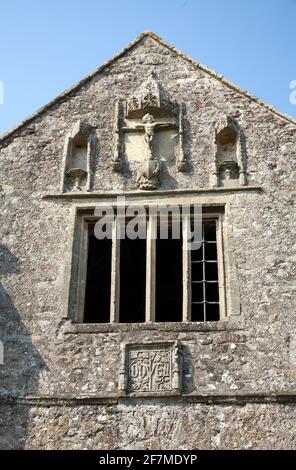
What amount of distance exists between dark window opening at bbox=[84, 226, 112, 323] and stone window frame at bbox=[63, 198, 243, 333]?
1.48 metres

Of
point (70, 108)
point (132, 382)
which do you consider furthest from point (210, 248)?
point (70, 108)

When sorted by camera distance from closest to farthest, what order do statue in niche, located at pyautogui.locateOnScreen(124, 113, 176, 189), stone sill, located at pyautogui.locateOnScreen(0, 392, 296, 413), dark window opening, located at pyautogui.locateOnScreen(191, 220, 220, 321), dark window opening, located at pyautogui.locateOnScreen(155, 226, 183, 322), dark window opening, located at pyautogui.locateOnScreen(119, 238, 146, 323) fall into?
stone sill, located at pyautogui.locateOnScreen(0, 392, 296, 413) < dark window opening, located at pyautogui.locateOnScreen(191, 220, 220, 321) < statue in niche, located at pyautogui.locateOnScreen(124, 113, 176, 189) < dark window opening, located at pyautogui.locateOnScreen(155, 226, 183, 322) < dark window opening, located at pyautogui.locateOnScreen(119, 238, 146, 323)

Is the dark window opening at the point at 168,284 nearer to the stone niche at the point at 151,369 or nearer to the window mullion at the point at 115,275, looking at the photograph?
the window mullion at the point at 115,275

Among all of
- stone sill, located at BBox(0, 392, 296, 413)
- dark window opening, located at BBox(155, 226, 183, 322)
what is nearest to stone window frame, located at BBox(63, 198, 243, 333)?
stone sill, located at BBox(0, 392, 296, 413)

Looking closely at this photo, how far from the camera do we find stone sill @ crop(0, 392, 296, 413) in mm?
8609

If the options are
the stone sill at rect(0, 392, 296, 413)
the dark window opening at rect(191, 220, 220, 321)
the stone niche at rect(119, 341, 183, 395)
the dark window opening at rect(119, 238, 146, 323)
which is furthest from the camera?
the dark window opening at rect(119, 238, 146, 323)

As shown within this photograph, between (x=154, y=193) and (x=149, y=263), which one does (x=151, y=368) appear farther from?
(x=154, y=193)

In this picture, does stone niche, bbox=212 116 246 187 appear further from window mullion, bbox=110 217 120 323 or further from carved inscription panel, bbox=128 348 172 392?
carved inscription panel, bbox=128 348 172 392

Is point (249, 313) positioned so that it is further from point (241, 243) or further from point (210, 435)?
point (210, 435)

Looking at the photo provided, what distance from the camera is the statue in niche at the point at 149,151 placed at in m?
10.5

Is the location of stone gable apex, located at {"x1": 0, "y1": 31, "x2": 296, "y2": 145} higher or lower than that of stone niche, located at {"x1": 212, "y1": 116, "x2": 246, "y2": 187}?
higher

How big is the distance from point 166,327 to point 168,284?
13.8 ft

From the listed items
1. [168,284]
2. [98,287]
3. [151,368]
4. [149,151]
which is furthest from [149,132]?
[151,368]

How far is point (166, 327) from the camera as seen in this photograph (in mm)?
9219
